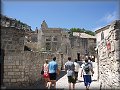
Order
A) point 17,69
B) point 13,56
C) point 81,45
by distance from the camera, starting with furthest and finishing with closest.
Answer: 1. point 81,45
2. point 17,69
3. point 13,56

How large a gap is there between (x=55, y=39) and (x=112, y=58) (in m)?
43.6

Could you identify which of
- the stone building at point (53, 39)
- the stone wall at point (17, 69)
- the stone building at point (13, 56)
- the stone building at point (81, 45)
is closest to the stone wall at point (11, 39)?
the stone building at point (13, 56)

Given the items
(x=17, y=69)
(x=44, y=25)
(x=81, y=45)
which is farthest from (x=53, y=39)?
(x=17, y=69)

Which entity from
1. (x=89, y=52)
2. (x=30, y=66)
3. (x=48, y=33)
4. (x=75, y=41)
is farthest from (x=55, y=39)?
(x=30, y=66)

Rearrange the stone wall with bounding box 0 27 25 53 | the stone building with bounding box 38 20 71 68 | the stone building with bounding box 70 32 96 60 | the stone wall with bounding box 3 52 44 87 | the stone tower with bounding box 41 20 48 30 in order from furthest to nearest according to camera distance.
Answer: the stone building with bounding box 70 32 96 60, the stone tower with bounding box 41 20 48 30, the stone building with bounding box 38 20 71 68, the stone wall with bounding box 3 52 44 87, the stone wall with bounding box 0 27 25 53

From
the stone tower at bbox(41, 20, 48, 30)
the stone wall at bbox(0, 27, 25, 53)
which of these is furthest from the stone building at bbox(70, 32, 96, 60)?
the stone wall at bbox(0, 27, 25, 53)

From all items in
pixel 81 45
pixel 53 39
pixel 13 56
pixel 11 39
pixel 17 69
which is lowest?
pixel 17 69

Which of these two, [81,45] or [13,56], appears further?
[81,45]

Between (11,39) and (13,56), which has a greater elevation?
(11,39)

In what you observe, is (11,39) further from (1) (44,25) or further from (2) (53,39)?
(1) (44,25)

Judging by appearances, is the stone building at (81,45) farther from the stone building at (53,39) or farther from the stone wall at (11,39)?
the stone wall at (11,39)

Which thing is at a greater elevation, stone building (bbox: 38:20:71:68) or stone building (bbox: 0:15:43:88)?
stone building (bbox: 38:20:71:68)

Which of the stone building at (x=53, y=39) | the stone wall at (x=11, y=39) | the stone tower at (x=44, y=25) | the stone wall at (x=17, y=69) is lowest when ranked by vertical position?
the stone wall at (x=17, y=69)

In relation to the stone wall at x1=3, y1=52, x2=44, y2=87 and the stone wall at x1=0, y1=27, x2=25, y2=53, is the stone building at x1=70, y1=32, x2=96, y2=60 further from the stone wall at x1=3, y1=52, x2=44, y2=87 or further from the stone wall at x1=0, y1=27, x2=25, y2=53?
the stone wall at x1=0, y1=27, x2=25, y2=53
